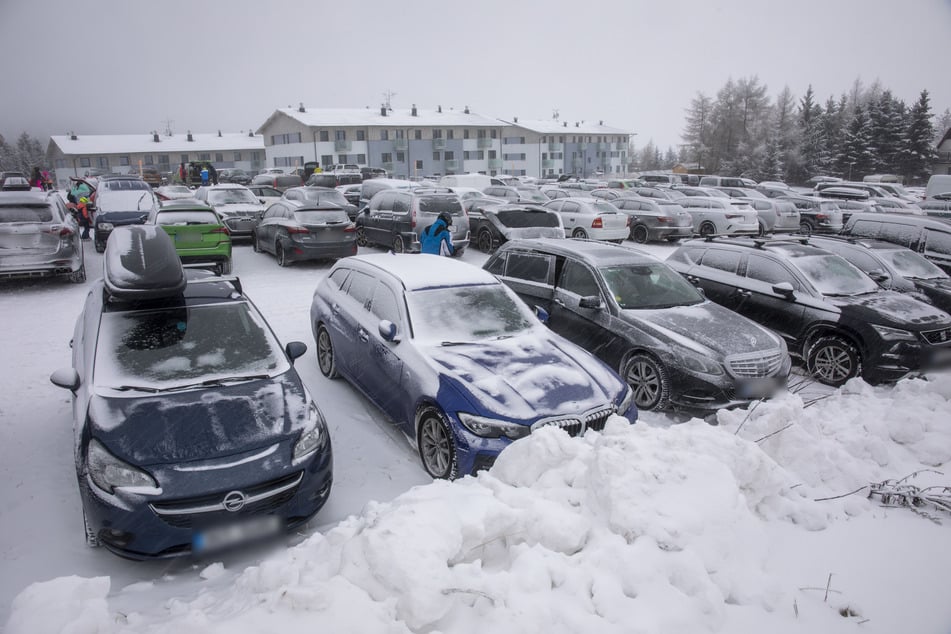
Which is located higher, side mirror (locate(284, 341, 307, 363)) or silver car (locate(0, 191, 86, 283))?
silver car (locate(0, 191, 86, 283))

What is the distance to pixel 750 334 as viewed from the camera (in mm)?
6727

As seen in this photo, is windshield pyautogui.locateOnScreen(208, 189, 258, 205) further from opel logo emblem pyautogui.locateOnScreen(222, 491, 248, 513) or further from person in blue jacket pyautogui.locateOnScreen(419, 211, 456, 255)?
opel logo emblem pyautogui.locateOnScreen(222, 491, 248, 513)

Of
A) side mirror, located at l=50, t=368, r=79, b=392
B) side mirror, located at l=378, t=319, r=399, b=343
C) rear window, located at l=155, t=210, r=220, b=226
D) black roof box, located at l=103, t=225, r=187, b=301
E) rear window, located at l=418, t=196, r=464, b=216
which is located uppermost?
rear window, located at l=418, t=196, r=464, b=216

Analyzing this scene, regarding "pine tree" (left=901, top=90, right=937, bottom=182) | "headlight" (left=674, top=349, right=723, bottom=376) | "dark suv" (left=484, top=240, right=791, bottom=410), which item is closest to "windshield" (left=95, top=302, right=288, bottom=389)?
"dark suv" (left=484, top=240, right=791, bottom=410)

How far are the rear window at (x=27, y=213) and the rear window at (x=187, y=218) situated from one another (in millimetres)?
1847

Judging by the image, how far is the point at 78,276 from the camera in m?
11.7

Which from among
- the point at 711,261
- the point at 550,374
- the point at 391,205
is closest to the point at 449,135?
the point at 391,205

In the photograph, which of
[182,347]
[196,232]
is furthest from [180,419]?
[196,232]

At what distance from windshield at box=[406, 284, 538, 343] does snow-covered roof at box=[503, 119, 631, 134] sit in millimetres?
71588

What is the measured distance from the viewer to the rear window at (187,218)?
11.5 m

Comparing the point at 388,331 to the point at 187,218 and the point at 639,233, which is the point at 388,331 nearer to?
the point at 187,218

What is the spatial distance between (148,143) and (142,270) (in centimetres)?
8651

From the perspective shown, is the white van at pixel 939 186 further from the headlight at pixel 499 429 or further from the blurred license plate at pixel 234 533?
the blurred license plate at pixel 234 533

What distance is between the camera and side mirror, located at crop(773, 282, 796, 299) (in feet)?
26.2
